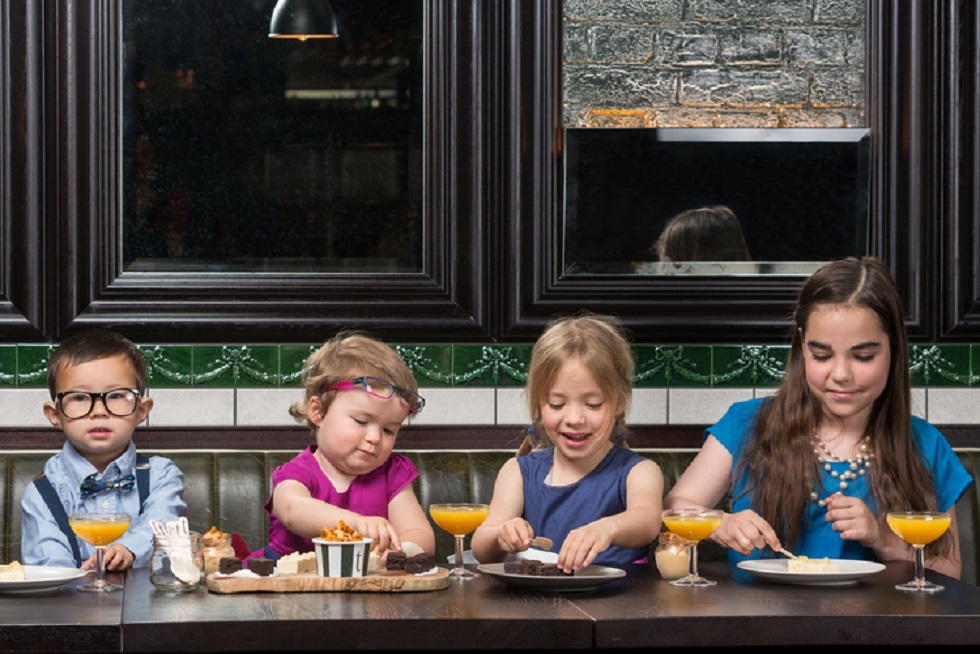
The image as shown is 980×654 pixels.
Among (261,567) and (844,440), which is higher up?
(844,440)

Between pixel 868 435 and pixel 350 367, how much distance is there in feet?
3.76

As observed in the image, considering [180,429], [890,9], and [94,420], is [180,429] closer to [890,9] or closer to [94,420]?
[94,420]

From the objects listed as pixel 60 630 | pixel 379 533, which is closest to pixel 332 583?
pixel 379 533

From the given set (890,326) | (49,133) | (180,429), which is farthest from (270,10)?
(890,326)

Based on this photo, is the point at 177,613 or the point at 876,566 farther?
the point at 876,566

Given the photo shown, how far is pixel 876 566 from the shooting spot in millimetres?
2541

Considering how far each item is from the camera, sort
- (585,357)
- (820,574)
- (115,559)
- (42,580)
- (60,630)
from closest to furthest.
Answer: (60,630), (42,580), (820,574), (115,559), (585,357)

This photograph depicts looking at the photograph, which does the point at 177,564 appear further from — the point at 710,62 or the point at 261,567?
the point at 710,62

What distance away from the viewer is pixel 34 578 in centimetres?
237

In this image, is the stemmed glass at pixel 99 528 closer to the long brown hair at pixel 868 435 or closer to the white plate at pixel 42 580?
the white plate at pixel 42 580

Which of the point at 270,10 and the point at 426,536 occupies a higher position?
the point at 270,10

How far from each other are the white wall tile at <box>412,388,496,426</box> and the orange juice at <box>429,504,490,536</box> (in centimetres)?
115

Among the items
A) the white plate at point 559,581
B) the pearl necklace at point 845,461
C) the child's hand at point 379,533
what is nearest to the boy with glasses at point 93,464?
the child's hand at point 379,533

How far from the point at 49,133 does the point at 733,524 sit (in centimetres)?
206
